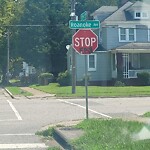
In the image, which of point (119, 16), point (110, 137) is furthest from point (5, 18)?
point (110, 137)

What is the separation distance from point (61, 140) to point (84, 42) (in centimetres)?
450

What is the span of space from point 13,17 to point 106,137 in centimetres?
5982

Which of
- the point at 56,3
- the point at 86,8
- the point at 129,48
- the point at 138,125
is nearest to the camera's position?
the point at 138,125

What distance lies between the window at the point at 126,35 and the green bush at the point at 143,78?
445 centimetres

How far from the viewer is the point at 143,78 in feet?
145

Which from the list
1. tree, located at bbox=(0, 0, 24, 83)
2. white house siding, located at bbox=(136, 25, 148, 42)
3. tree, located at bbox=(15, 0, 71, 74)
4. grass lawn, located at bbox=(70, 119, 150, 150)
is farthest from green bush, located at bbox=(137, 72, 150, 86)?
grass lawn, located at bbox=(70, 119, 150, 150)

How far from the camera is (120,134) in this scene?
10930mm

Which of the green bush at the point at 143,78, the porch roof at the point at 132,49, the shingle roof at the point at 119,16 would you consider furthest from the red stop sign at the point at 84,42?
the shingle roof at the point at 119,16

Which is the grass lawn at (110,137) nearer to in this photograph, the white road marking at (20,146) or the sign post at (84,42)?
the white road marking at (20,146)

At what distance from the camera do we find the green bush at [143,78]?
4394cm

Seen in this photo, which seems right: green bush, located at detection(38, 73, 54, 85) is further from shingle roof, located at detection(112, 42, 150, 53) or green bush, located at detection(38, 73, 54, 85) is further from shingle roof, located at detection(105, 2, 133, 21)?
shingle roof, located at detection(112, 42, 150, 53)

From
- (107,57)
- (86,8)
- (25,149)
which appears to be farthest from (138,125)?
(86,8)

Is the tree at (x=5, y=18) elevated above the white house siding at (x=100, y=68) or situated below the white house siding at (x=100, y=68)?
above

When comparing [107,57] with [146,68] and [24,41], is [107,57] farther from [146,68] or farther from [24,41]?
[24,41]
